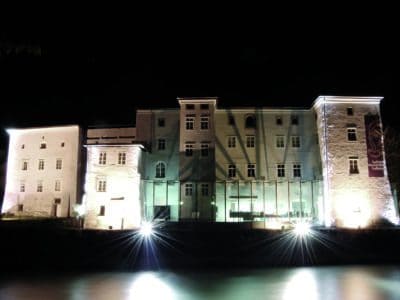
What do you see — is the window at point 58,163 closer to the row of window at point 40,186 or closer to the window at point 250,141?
the row of window at point 40,186

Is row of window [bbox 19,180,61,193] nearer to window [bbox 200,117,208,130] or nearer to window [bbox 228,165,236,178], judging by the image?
window [bbox 200,117,208,130]

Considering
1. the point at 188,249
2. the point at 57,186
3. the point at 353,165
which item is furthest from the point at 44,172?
the point at 353,165

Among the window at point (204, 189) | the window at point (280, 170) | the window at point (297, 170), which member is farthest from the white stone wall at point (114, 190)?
the window at point (297, 170)

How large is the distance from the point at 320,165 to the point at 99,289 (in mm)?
25789

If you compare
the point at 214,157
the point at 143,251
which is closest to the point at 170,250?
the point at 143,251

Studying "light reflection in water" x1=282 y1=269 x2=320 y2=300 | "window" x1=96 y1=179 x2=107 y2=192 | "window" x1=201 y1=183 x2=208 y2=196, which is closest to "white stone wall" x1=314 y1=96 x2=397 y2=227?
"window" x1=201 y1=183 x2=208 y2=196

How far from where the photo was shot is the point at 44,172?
42.0m

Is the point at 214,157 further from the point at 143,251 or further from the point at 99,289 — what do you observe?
the point at 99,289

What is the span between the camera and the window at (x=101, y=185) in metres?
37.2

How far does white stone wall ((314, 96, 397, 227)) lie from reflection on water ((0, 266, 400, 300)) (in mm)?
8688

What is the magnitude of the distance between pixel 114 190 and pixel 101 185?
1.42 metres

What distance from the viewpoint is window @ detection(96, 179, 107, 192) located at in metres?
37.2

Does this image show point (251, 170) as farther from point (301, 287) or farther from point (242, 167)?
point (301, 287)

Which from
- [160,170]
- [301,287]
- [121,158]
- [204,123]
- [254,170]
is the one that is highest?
[204,123]
